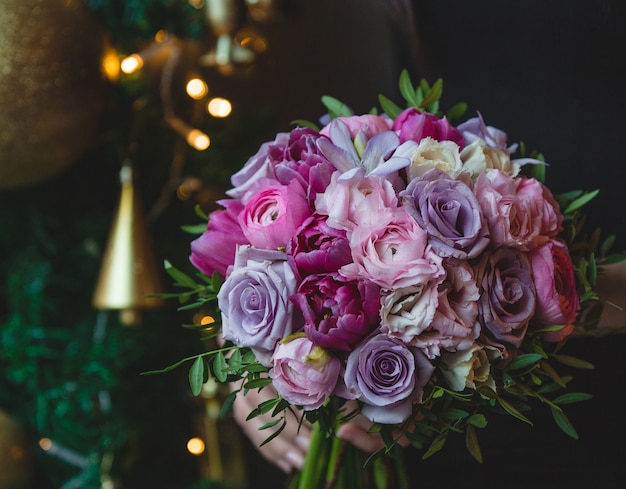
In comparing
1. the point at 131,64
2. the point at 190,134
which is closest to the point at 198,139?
the point at 190,134

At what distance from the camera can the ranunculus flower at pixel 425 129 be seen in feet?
1.91

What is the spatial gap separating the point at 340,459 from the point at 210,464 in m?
0.69

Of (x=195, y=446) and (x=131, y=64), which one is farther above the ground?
(x=131, y=64)

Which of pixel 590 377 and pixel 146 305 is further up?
pixel 146 305

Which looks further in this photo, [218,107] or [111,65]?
[218,107]

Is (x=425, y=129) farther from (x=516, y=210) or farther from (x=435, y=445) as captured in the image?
(x=435, y=445)

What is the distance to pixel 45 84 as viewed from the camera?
0.92 m

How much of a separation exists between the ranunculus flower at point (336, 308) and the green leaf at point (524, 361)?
119 millimetres

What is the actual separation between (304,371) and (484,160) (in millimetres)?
230

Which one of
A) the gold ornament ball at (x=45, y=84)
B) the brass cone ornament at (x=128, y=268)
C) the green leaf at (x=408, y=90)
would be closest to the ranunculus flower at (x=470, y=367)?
the green leaf at (x=408, y=90)

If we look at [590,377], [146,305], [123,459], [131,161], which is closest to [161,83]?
[131,161]

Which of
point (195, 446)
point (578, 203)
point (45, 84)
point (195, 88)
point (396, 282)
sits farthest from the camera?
point (195, 446)

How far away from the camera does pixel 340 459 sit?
26.6 inches

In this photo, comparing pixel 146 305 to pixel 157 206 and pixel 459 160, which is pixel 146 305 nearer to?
pixel 157 206
